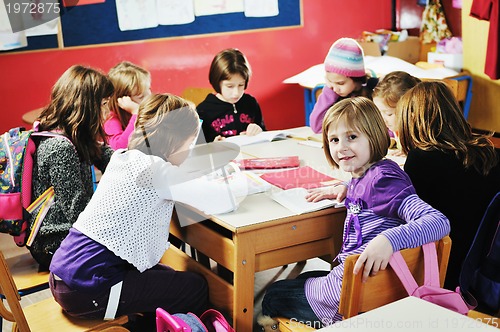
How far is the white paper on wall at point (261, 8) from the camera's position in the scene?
4.70 m

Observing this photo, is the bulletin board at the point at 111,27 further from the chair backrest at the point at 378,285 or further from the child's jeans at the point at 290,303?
the chair backrest at the point at 378,285

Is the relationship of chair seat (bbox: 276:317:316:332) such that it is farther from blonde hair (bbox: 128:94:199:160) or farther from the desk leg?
blonde hair (bbox: 128:94:199:160)

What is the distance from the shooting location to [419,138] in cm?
203

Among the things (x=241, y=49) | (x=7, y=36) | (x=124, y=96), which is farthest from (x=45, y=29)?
(x=241, y=49)

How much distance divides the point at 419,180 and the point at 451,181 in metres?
0.09

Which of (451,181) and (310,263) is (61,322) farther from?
(310,263)

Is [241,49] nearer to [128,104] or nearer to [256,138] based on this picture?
[128,104]

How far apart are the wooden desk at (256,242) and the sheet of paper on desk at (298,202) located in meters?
0.02

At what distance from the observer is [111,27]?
4.28 meters

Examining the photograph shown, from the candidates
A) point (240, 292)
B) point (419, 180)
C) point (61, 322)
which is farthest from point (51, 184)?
point (419, 180)

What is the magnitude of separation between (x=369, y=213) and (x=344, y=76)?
4.23 ft

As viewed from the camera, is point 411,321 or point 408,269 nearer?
point 411,321

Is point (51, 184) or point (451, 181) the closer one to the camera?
point (451, 181)

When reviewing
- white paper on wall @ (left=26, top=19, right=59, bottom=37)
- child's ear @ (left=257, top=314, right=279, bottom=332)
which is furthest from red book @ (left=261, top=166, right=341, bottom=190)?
white paper on wall @ (left=26, top=19, right=59, bottom=37)
